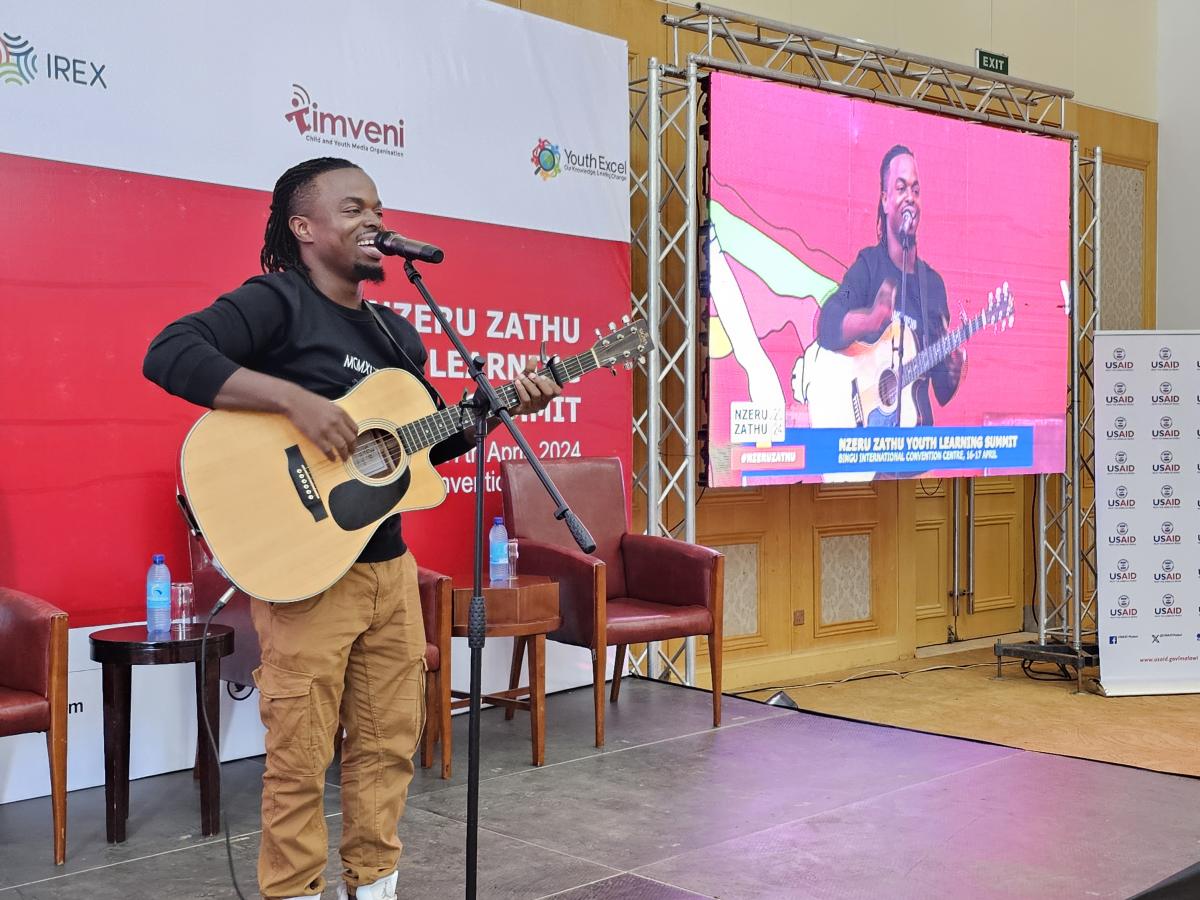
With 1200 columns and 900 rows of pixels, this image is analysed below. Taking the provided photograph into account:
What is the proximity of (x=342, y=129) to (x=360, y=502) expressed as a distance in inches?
87.6

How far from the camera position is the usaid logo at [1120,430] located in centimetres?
585

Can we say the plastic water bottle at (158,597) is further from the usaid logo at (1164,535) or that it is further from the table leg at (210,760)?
the usaid logo at (1164,535)

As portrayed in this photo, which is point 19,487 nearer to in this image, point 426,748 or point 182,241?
point 182,241

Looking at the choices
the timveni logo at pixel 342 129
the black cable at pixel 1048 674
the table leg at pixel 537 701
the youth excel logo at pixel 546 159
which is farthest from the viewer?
the black cable at pixel 1048 674

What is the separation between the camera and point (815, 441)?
5496 mm

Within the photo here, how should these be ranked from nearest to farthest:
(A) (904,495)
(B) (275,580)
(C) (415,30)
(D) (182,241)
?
(B) (275,580)
(D) (182,241)
(C) (415,30)
(A) (904,495)

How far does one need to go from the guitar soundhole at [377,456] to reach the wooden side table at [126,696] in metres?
1.03

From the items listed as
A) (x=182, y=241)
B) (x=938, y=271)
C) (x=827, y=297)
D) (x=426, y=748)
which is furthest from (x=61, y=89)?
(x=938, y=271)

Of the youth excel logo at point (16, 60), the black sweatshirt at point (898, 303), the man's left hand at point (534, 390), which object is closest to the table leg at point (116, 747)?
the man's left hand at point (534, 390)

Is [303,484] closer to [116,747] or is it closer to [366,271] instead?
[366,271]

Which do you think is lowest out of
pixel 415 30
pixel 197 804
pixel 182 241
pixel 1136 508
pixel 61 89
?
pixel 197 804

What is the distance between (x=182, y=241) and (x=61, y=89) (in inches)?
21.5

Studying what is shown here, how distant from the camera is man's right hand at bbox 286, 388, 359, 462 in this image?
2.41 meters

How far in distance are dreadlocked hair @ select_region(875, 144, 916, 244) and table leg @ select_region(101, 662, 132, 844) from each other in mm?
3864
